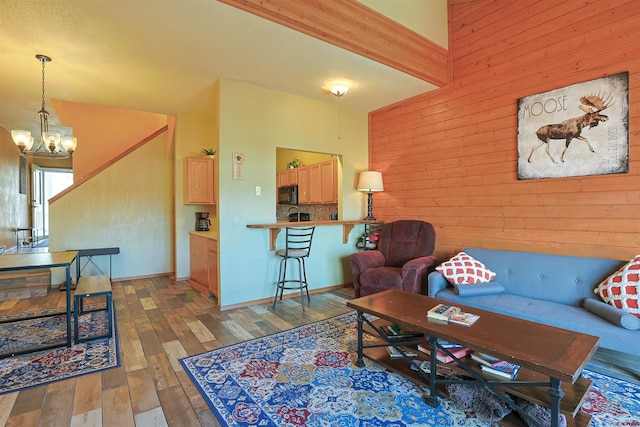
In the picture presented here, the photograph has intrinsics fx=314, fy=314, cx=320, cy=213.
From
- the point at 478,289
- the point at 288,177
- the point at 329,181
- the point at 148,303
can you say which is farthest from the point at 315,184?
the point at 478,289

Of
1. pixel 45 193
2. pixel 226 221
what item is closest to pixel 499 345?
pixel 226 221

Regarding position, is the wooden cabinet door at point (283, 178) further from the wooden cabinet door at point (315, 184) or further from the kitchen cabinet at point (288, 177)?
the wooden cabinet door at point (315, 184)

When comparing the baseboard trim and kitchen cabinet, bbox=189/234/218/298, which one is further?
kitchen cabinet, bbox=189/234/218/298

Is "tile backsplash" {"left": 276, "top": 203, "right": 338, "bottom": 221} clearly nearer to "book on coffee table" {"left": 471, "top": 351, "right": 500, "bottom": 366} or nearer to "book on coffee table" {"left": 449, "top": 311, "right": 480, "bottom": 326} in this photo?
"book on coffee table" {"left": 449, "top": 311, "right": 480, "bottom": 326}

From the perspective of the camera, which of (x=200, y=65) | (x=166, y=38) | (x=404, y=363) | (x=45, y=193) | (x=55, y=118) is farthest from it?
(x=45, y=193)

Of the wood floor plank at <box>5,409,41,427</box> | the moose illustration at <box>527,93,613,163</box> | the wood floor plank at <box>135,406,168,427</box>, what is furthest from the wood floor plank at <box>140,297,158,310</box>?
the moose illustration at <box>527,93,613,163</box>

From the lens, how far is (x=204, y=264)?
176 inches

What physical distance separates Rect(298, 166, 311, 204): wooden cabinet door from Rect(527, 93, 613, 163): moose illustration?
156 inches

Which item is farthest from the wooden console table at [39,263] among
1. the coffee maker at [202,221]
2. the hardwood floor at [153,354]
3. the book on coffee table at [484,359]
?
the book on coffee table at [484,359]

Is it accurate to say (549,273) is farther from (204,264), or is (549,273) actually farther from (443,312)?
(204,264)

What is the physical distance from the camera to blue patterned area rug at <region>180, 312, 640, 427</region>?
1.78m

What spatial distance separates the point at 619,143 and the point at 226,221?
393cm

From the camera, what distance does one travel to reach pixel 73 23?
2.60 m

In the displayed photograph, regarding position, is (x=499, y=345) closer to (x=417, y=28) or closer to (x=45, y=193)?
(x=417, y=28)
